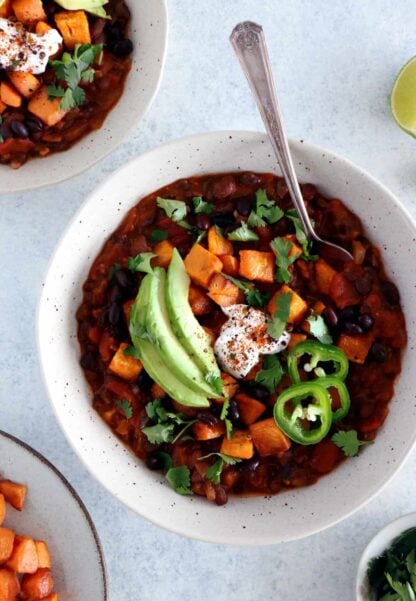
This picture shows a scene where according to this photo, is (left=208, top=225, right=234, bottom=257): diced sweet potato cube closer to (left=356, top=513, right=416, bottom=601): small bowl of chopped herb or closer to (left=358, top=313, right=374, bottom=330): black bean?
(left=358, top=313, right=374, bottom=330): black bean

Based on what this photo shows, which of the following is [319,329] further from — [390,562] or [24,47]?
[24,47]

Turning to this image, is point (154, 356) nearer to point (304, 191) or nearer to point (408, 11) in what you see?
point (304, 191)

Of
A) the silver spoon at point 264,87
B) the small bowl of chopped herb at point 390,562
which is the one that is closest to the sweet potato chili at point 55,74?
the silver spoon at point 264,87

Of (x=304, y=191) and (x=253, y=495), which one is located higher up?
(x=304, y=191)

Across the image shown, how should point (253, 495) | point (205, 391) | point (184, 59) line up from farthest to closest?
1. point (184, 59)
2. point (253, 495)
3. point (205, 391)

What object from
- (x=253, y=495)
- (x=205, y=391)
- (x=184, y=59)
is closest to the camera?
(x=205, y=391)

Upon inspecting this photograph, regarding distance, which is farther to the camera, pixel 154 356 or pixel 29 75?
pixel 29 75

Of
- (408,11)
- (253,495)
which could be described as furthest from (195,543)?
(408,11)
